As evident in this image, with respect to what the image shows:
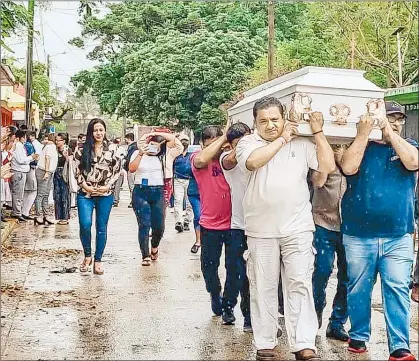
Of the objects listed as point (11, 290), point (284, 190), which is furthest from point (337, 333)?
point (11, 290)

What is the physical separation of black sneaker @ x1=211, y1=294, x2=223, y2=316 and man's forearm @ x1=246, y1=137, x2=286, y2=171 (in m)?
2.01

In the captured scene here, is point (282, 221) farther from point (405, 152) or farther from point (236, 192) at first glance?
point (236, 192)

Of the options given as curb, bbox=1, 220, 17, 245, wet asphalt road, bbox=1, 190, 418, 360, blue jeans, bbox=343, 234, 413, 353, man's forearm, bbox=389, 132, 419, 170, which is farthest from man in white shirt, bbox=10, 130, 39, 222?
man's forearm, bbox=389, 132, 419, 170

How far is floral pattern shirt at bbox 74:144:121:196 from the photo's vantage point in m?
8.91

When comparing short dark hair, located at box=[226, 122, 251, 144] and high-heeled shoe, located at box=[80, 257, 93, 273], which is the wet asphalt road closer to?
high-heeled shoe, located at box=[80, 257, 93, 273]

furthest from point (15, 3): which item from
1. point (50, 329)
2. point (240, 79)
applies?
point (240, 79)

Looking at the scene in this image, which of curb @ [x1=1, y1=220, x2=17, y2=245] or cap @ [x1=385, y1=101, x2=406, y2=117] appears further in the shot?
curb @ [x1=1, y1=220, x2=17, y2=245]

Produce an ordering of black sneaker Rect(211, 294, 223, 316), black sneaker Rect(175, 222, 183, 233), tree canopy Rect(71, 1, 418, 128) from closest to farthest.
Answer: black sneaker Rect(211, 294, 223, 316), black sneaker Rect(175, 222, 183, 233), tree canopy Rect(71, 1, 418, 128)

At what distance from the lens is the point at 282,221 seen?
546 centimetres

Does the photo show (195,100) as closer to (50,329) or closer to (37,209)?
(37,209)

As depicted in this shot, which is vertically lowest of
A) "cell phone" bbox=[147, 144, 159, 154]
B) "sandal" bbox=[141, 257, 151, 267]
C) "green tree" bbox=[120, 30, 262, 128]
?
"sandal" bbox=[141, 257, 151, 267]

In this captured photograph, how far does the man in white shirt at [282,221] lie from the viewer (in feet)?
17.8

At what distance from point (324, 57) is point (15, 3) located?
16550mm

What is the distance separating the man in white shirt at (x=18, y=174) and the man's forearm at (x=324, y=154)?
9933mm
